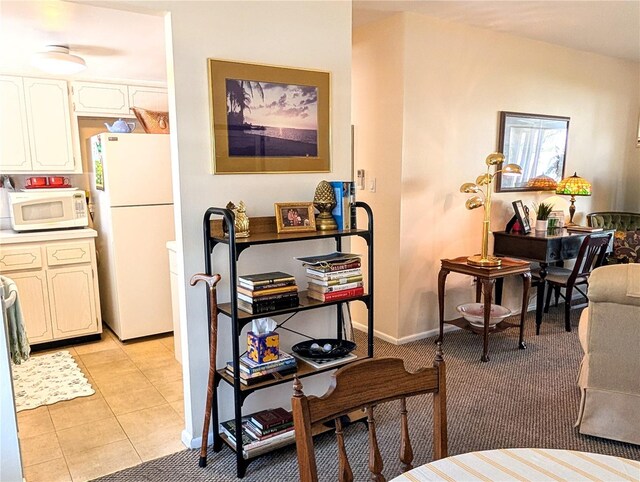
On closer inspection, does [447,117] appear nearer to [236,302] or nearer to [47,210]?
[236,302]

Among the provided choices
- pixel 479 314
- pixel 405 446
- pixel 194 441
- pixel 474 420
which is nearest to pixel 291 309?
pixel 194 441

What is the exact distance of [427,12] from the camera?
3.44 m

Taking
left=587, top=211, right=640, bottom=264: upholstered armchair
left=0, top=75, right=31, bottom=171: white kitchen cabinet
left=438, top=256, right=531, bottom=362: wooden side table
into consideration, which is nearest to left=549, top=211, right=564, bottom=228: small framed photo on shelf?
left=587, top=211, right=640, bottom=264: upholstered armchair

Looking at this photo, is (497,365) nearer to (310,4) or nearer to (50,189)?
(310,4)

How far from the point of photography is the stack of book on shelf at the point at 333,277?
2357mm

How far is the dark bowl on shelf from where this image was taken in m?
2.38

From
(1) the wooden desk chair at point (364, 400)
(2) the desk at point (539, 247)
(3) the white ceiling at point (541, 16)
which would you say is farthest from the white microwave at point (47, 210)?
(2) the desk at point (539, 247)

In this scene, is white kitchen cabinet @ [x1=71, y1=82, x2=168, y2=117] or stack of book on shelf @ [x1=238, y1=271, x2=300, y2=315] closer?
stack of book on shelf @ [x1=238, y1=271, x2=300, y2=315]

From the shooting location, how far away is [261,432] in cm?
231

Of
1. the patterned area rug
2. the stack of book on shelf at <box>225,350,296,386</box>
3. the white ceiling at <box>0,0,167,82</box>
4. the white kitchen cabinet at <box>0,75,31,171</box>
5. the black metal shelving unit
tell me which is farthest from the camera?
the white kitchen cabinet at <box>0,75,31,171</box>

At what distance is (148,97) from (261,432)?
347 cm

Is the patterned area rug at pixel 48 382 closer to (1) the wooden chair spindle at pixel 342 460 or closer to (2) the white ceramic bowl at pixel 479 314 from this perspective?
(1) the wooden chair spindle at pixel 342 460

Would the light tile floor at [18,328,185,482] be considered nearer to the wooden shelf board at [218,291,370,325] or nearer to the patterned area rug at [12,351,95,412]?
the patterned area rug at [12,351,95,412]

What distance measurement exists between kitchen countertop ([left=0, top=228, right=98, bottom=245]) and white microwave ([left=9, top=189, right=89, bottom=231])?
6 centimetres
